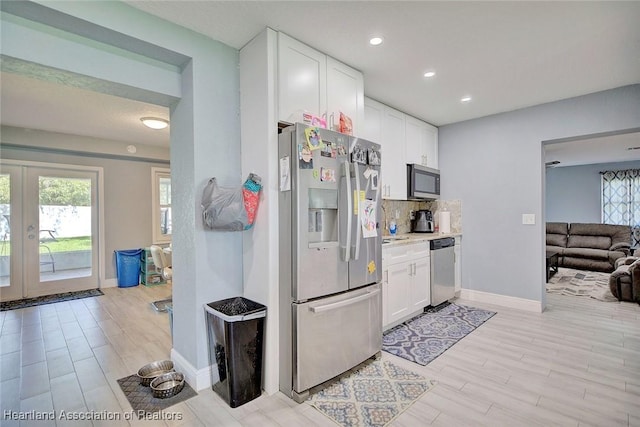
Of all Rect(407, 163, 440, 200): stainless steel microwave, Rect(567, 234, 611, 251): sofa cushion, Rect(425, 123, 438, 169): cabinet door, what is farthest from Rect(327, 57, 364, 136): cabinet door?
Rect(567, 234, 611, 251): sofa cushion

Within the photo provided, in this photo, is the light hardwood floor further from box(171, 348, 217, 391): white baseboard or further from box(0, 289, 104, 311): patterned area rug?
box(0, 289, 104, 311): patterned area rug

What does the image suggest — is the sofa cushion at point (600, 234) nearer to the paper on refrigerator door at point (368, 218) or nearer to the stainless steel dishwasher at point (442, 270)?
the stainless steel dishwasher at point (442, 270)

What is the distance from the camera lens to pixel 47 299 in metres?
4.61

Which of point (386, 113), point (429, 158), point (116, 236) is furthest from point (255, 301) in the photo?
point (116, 236)

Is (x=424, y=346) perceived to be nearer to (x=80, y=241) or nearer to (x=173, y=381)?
(x=173, y=381)

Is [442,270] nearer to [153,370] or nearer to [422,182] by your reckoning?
[422,182]

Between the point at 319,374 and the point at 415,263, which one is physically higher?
the point at 415,263

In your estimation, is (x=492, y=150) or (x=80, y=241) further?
(x=80, y=241)

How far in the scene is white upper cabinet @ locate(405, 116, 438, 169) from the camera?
414 cm

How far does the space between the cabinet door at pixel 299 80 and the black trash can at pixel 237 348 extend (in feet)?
4.73

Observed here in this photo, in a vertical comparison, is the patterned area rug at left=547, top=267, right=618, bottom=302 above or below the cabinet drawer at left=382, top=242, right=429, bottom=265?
below

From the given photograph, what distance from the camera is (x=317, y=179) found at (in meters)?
2.16

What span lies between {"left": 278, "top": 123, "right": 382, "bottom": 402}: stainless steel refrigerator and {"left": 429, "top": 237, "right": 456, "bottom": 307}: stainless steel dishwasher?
1.58 m

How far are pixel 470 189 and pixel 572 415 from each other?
307cm
